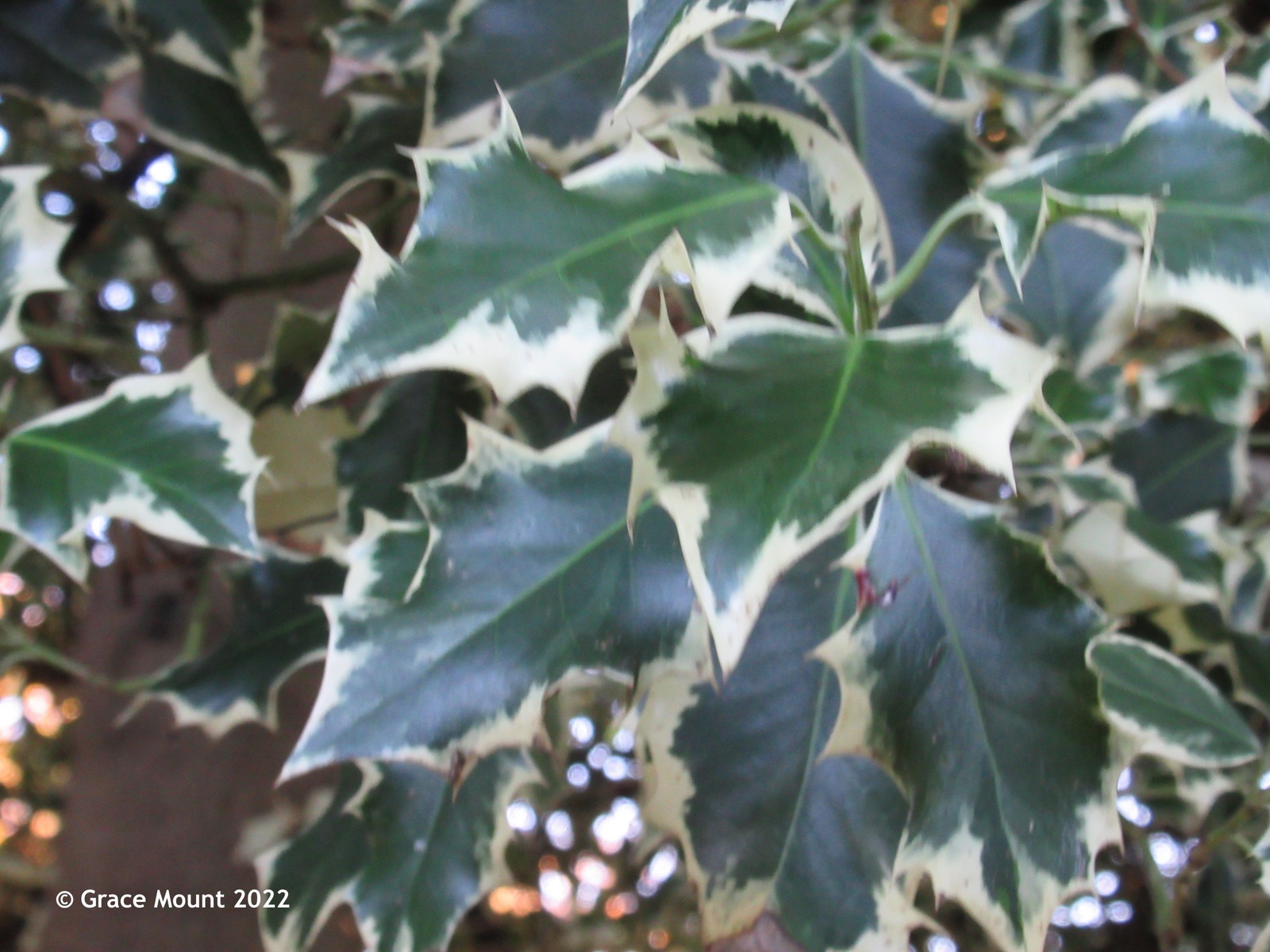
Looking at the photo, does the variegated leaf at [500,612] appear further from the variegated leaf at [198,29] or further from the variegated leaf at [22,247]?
the variegated leaf at [198,29]

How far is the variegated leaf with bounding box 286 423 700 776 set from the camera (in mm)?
351

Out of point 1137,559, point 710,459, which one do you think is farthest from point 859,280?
point 1137,559

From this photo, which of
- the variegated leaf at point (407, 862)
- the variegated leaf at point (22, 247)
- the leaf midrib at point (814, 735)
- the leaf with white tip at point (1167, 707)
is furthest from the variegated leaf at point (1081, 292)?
the variegated leaf at point (22, 247)

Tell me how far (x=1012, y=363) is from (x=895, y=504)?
9 centimetres

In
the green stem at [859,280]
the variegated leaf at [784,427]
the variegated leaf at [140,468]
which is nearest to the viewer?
the variegated leaf at [784,427]

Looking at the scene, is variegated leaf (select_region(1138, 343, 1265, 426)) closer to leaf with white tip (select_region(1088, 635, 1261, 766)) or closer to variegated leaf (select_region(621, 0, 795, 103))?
leaf with white tip (select_region(1088, 635, 1261, 766))

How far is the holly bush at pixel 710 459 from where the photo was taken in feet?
0.95

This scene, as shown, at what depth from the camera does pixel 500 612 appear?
1.23ft

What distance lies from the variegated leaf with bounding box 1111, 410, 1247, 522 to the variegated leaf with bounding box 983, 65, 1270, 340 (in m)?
0.47

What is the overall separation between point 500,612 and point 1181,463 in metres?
0.64

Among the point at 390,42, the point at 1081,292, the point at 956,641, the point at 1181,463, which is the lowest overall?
the point at 1181,463

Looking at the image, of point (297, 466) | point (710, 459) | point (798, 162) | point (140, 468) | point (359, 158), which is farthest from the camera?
point (297, 466)

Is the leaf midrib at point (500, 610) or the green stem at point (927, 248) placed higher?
the green stem at point (927, 248)

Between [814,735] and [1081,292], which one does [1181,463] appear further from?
[814,735]
